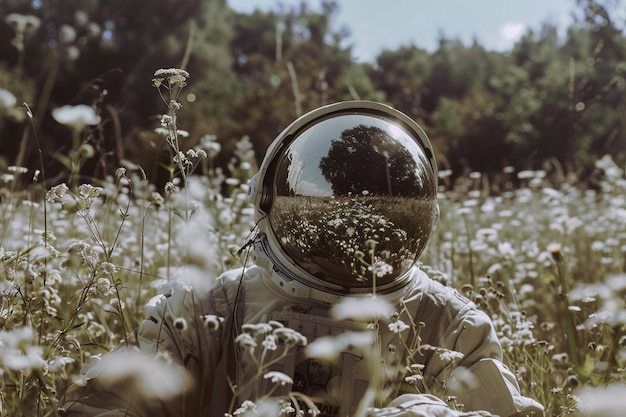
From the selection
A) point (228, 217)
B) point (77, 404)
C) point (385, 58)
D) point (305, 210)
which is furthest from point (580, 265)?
point (385, 58)

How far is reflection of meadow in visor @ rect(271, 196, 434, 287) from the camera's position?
239 centimetres

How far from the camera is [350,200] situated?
2416 millimetres

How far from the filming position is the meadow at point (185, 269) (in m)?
2.03

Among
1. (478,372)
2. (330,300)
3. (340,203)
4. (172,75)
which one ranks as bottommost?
(478,372)

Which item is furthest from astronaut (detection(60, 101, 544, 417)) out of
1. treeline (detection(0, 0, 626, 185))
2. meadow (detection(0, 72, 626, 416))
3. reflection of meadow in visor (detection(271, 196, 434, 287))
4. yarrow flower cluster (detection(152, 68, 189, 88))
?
treeline (detection(0, 0, 626, 185))

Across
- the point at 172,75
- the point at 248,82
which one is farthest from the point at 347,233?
the point at 248,82

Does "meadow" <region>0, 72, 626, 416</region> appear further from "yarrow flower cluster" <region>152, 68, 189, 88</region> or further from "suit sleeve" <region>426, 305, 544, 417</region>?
"suit sleeve" <region>426, 305, 544, 417</region>

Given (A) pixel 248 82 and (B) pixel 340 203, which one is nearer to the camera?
(B) pixel 340 203

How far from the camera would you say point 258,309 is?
8.27ft

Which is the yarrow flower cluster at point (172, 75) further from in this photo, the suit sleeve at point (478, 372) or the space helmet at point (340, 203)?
the suit sleeve at point (478, 372)

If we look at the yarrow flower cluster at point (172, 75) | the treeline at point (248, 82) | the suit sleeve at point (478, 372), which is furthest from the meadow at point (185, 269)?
the treeline at point (248, 82)

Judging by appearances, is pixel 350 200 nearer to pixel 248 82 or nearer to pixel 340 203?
pixel 340 203

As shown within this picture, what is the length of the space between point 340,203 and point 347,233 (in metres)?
0.11

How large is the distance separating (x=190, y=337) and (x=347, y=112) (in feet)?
3.40
